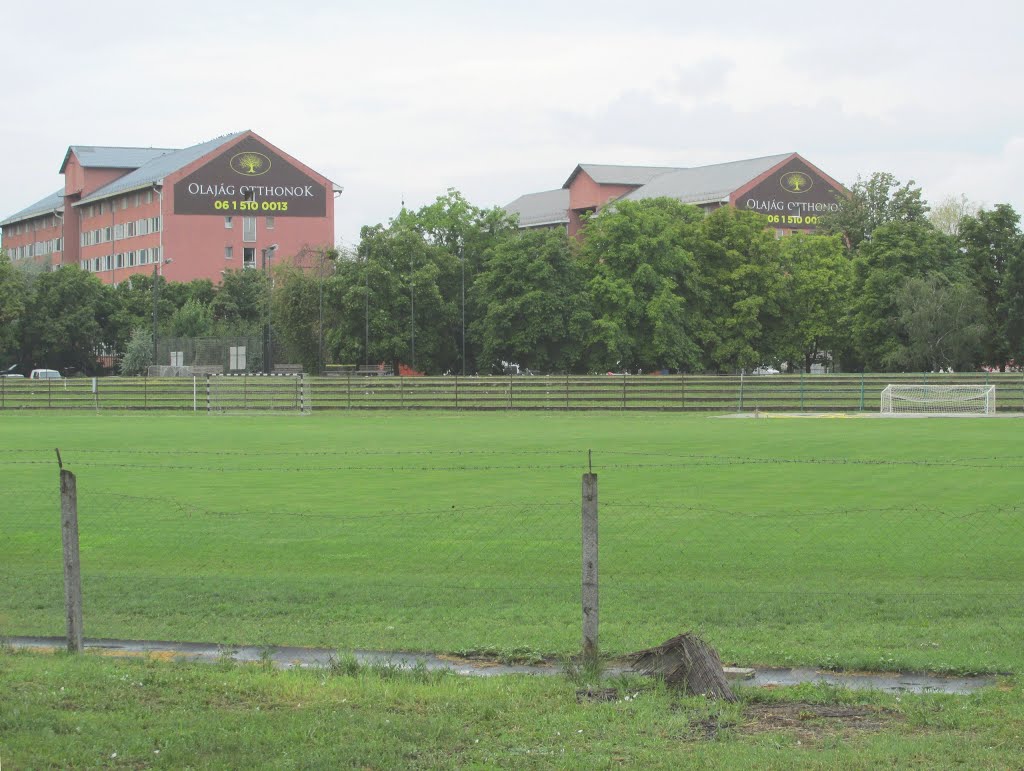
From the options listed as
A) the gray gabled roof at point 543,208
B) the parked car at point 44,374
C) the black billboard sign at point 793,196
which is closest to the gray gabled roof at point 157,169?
the parked car at point 44,374

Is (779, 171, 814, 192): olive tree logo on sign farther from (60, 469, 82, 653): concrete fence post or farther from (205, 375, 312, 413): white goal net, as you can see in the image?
(60, 469, 82, 653): concrete fence post

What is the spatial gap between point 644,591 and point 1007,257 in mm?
71033

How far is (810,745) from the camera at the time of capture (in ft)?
21.8

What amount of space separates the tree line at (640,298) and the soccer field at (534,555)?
1700 inches

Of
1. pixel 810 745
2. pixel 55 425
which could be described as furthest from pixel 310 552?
pixel 55 425

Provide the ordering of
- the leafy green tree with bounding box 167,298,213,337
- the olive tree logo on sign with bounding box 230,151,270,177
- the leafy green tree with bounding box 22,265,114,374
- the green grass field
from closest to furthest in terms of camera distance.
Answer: the green grass field → the leafy green tree with bounding box 167,298,213,337 → the leafy green tree with bounding box 22,265,114,374 → the olive tree logo on sign with bounding box 230,151,270,177

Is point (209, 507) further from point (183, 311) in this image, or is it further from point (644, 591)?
point (183, 311)

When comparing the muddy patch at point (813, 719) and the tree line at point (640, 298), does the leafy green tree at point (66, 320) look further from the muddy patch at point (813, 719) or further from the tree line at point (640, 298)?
the muddy patch at point (813, 719)

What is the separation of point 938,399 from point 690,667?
1988 inches

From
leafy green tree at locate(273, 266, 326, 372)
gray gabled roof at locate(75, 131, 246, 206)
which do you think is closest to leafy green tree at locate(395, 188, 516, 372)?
leafy green tree at locate(273, 266, 326, 372)

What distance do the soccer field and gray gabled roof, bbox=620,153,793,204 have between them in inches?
3236

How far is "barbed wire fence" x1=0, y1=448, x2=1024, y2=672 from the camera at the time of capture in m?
9.95

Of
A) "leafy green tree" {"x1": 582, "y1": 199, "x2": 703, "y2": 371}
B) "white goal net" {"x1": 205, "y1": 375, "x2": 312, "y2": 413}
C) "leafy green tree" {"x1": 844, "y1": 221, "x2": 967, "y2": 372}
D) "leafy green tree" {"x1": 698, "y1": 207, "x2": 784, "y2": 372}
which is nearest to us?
"white goal net" {"x1": 205, "y1": 375, "x2": 312, "y2": 413}

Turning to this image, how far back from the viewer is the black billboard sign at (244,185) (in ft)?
341
